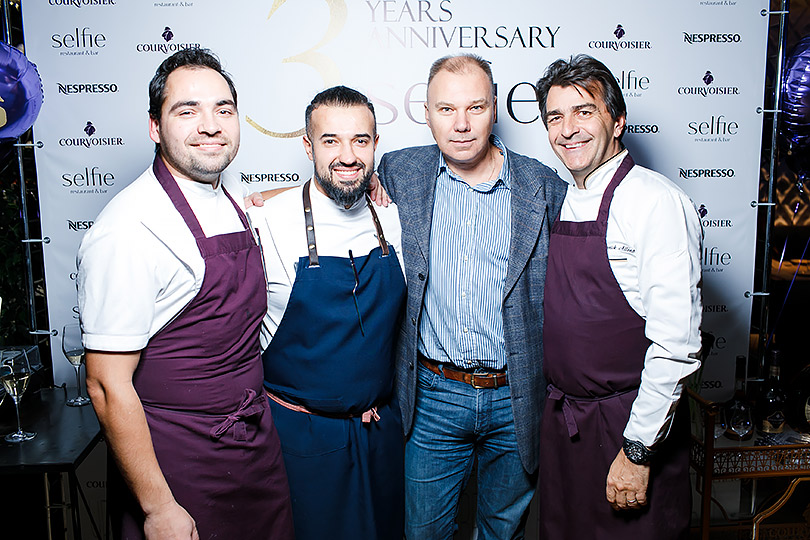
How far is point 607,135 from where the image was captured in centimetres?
190

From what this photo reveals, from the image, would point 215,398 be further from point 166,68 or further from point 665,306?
point 665,306

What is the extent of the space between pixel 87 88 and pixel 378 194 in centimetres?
157

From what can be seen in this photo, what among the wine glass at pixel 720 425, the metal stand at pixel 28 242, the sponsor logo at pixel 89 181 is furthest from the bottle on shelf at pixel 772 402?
the metal stand at pixel 28 242

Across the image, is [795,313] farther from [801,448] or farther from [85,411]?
[85,411]

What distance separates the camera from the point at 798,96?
271 cm

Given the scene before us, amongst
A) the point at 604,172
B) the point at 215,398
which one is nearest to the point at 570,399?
the point at 604,172

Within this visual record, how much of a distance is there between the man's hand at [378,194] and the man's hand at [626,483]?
1.07 metres

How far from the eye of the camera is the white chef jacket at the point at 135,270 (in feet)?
4.82

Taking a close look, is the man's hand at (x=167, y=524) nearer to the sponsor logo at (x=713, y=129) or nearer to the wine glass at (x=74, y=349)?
the wine glass at (x=74, y=349)

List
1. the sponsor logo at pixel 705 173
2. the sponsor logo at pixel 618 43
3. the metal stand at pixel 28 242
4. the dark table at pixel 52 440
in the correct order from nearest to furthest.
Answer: the dark table at pixel 52 440
the metal stand at pixel 28 242
the sponsor logo at pixel 618 43
the sponsor logo at pixel 705 173

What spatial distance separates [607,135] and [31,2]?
8.17ft

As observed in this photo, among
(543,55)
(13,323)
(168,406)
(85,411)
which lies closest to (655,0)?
(543,55)

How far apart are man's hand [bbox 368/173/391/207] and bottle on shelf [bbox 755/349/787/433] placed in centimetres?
187

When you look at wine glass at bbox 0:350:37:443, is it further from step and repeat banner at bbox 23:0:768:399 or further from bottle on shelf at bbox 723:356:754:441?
bottle on shelf at bbox 723:356:754:441
